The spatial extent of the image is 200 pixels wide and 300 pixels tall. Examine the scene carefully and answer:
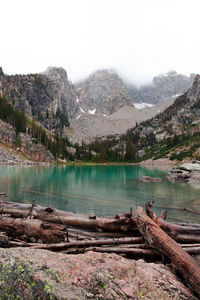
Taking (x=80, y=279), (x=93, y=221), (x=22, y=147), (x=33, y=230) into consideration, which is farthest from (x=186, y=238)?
(x=22, y=147)

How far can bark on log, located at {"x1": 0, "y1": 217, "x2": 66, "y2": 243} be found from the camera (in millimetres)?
8453

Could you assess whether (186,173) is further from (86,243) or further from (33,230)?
(33,230)

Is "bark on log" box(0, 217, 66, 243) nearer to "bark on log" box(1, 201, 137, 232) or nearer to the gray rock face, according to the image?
"bark on log" box(1, 201, 137, 232)

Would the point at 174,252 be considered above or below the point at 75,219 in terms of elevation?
above

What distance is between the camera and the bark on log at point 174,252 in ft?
18.2

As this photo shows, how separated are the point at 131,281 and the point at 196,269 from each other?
215cm

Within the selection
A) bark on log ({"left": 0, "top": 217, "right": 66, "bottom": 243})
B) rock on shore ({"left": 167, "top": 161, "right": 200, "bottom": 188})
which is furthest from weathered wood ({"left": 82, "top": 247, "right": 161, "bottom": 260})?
rock on shore ({"left": 167, "top": 161, "right": 200, "bottom": 188})

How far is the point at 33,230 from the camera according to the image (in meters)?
8.77

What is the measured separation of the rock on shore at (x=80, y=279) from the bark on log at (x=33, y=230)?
2363 millimetres

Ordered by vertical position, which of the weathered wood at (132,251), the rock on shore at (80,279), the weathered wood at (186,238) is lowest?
the weathered wood at (186,238)

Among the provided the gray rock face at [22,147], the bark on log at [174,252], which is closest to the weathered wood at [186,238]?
the bark on log at [174,252]

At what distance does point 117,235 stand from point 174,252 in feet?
13.9

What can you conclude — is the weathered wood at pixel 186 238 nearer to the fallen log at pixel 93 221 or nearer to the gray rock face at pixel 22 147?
the fallen log at pixel 93 221

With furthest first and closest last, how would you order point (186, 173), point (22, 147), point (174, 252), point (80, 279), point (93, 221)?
point (22, 147) < point (186, 173) < point (93, 221) < point (174, 252) < point (80, 279)
